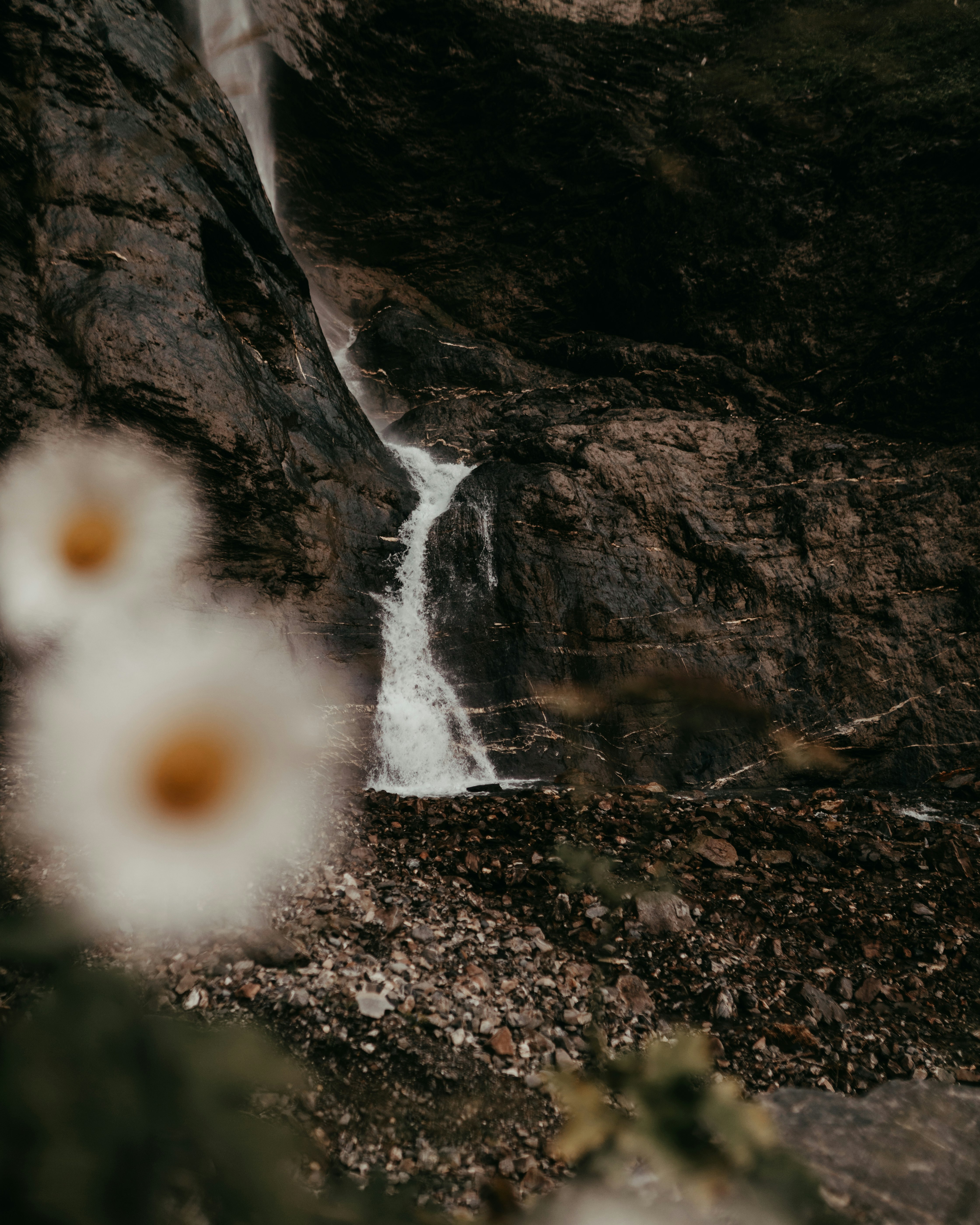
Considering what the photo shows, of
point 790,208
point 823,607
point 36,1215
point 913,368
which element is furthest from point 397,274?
point 36,1215

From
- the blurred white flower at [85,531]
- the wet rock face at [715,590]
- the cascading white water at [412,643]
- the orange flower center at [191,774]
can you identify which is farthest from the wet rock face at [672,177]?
the orange flower center at [191,774]

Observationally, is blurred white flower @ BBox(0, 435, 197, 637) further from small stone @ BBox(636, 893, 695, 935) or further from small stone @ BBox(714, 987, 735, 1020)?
small stone @ BBox(714, 987, 735, 1020)

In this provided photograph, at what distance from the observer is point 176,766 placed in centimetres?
826

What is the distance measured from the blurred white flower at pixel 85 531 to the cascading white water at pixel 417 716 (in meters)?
3.70

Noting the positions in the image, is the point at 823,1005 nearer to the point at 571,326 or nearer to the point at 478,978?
the point at 478,978

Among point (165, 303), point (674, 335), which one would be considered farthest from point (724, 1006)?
point (674, 335)

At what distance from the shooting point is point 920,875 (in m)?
7.63

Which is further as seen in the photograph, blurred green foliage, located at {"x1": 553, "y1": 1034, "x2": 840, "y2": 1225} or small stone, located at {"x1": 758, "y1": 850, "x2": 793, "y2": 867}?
small stone, located at {"x1": 758, "y1": 850, "x2": 793, "y2": 867}

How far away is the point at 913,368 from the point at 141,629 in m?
15.5

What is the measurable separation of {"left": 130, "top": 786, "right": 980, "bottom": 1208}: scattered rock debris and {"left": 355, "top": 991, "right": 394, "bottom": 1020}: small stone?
0.02 meters

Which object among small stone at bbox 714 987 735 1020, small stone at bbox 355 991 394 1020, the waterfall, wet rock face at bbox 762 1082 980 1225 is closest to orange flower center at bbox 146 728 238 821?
small stone at bbox 355 991 394 1020

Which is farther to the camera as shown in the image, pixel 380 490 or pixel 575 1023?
pixel 380 490

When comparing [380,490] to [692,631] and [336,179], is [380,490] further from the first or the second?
[336,179]

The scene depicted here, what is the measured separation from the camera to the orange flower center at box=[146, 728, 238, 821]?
7.79m
